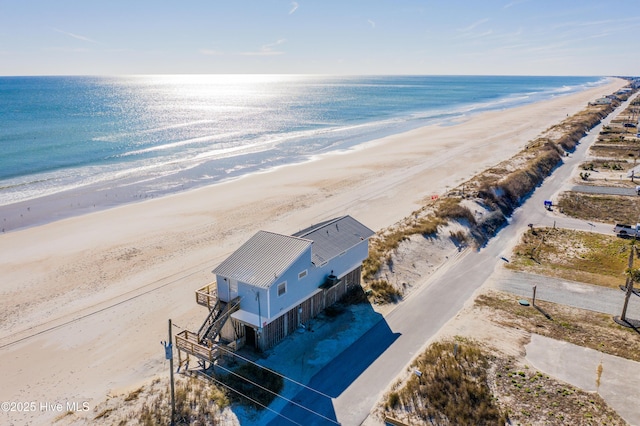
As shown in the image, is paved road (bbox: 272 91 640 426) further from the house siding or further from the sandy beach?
the sandy beach

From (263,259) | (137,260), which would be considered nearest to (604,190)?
(263,259)

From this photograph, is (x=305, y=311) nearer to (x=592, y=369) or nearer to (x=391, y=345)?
(x=391, y=345)

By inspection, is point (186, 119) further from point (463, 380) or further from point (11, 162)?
point (463, 380)

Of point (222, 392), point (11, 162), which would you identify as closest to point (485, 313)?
point (222, 392)

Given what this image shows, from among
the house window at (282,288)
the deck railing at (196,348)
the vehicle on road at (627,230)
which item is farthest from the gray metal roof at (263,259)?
the vehicle on road at (627,230)

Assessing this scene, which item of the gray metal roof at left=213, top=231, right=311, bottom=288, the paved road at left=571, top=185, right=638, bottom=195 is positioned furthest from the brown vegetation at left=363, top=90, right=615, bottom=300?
the gray metal roof at left=213, top=231, right=311, bottom=288

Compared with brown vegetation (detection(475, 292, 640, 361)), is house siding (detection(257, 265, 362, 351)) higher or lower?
higher

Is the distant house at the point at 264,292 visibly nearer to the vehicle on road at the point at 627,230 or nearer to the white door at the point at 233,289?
the white door at the point at 233,289

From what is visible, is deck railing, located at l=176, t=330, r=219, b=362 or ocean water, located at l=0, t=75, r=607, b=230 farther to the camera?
ocean water, located at l=0, t=75, r=607, b=230

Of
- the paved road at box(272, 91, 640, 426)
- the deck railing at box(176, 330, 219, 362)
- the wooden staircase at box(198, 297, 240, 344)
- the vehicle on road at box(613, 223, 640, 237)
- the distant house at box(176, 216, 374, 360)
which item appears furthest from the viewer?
the vehicle on road at box(613, 223, 640, 237)
